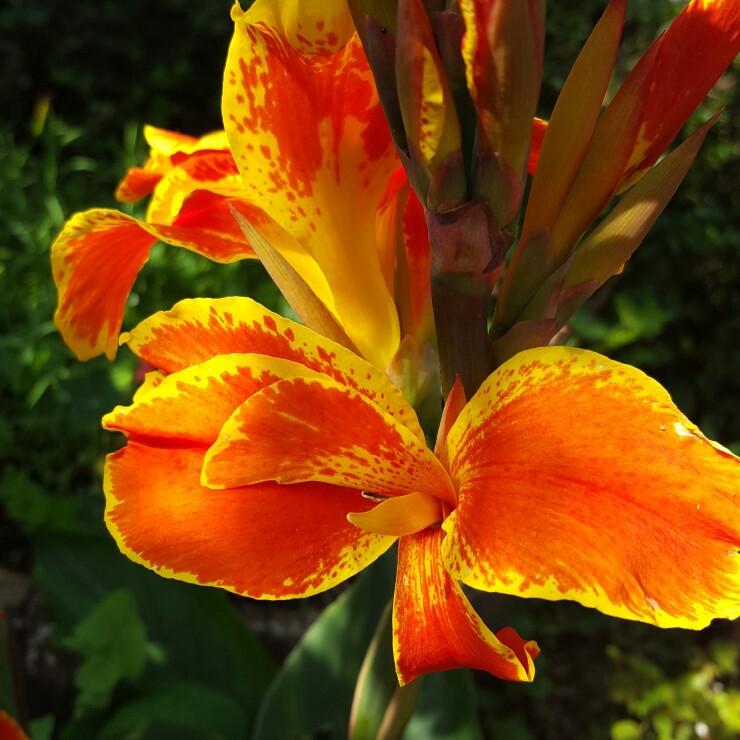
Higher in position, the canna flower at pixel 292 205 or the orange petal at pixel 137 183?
the canna flower at pixel 292 205

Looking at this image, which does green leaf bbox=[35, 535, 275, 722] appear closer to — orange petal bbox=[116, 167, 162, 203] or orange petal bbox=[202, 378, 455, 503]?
orange petal bbox=[116, 167, 162, 203]

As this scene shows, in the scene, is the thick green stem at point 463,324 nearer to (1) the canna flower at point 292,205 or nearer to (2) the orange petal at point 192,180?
(1) the canna flower at point 292,205

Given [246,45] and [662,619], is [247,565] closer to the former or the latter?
[662,619]

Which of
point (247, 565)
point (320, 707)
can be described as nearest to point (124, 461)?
point (247, 565)

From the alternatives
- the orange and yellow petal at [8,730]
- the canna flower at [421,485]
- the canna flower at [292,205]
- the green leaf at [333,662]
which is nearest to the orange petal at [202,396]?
the canna flower at [421,485]

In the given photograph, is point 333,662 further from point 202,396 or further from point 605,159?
point 605,159

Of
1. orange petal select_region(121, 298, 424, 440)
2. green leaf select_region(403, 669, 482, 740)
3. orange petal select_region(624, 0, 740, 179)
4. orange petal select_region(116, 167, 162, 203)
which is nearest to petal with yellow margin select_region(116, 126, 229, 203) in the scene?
orange petal select_region(116, 167, 162, 203)
